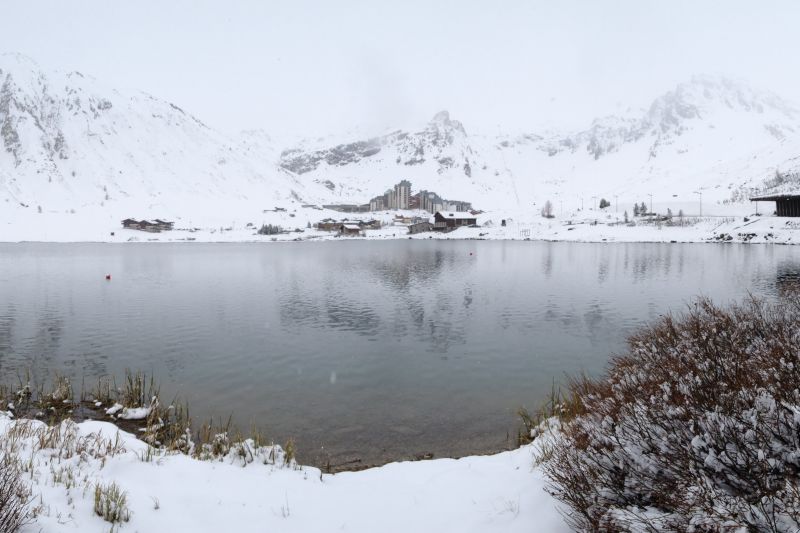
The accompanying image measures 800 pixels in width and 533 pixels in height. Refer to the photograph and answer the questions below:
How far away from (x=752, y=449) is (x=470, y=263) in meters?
63.5

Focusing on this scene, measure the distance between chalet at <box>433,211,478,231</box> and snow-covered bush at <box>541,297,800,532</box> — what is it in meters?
170

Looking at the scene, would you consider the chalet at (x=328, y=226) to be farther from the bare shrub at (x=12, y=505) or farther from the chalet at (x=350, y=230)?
the bare shrub at (x=12, y=505)

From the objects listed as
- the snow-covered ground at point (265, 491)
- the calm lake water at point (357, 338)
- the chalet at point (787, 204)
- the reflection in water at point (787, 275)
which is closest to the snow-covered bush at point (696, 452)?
the snow-covered ground at point (265, 491)

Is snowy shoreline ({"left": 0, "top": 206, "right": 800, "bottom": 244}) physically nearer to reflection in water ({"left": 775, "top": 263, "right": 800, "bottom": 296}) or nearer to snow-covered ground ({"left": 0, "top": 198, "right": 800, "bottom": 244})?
snow-covered ground ({"left": 0, "top": 198, "right": 800, "bottom": 244})

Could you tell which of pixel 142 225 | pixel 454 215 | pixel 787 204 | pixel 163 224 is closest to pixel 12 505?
pixel 787 204

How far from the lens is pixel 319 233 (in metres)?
181

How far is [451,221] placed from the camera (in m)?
179

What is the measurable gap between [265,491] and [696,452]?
24.3 ft

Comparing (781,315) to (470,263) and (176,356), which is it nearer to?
(176,356)

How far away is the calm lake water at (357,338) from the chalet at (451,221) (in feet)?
412

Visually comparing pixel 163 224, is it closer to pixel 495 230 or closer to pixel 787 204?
pixel 495 230

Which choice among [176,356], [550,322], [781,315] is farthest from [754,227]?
[176,356]

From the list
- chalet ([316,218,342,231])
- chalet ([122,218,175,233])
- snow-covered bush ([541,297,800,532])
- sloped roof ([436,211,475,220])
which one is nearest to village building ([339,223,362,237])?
chalet ([316,218,342,231])

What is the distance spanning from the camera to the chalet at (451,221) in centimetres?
17900
